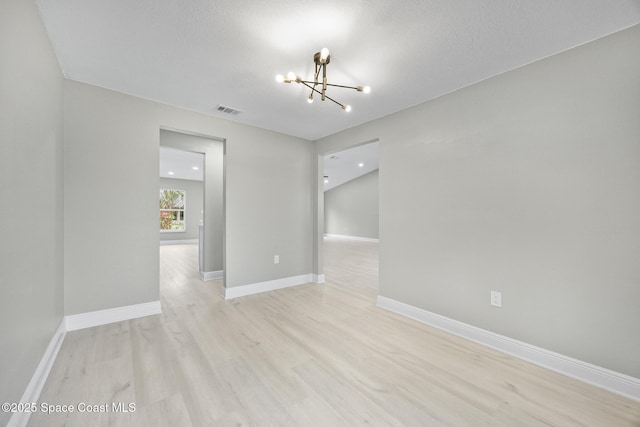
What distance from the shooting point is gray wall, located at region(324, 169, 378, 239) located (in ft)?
34.7

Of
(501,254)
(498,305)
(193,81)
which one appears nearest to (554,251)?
(501,254)

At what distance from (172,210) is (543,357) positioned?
1052cm

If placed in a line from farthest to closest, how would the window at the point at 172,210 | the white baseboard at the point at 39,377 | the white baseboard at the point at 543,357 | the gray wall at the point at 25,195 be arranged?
the window at the point at 172,210 < the white baseboard at the point at 543,357 < the white baseboard at the point at 39,377 < the gray wall at the point at 25,195

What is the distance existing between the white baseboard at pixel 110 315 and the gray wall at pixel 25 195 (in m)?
0.52

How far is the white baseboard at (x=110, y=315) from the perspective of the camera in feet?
7.97

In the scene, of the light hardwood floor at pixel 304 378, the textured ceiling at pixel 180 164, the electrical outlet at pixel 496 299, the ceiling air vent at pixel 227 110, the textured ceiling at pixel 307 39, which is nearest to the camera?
the light hardwood floor at pixel 304 378

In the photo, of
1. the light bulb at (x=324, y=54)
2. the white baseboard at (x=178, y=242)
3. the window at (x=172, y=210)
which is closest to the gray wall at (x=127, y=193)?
the light bulb at (x=324, y=54)

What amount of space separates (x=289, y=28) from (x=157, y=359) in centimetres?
271

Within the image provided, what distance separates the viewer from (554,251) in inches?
75.8

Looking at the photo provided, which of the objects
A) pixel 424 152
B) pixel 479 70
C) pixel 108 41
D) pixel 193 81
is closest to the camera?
pixel 108 41

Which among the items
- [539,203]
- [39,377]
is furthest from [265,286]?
[539,203]

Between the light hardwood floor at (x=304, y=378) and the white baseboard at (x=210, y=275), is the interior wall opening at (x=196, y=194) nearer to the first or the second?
the white baseboard at (x=210, y=275)

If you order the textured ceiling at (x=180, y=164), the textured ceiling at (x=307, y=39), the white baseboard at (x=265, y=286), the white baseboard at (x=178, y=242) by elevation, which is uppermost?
the textured ceiling at (x=180, y=164)

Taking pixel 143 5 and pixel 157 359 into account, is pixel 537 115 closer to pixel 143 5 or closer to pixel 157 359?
pixel 143 5
